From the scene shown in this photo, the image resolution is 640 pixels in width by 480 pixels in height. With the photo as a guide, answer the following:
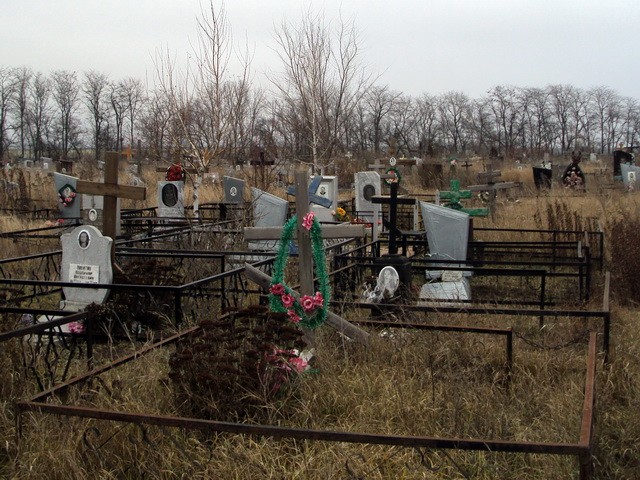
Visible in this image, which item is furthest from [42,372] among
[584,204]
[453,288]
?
[584,204]

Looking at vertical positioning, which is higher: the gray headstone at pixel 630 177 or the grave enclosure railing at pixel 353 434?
the gray headstone at pixel 630 177

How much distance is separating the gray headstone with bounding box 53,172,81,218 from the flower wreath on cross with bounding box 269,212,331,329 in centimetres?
1255

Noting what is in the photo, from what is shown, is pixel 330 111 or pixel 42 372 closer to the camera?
pixel 42 372

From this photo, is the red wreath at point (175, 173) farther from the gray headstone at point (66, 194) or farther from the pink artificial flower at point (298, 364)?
the pink artificial flower at point (298, 364)

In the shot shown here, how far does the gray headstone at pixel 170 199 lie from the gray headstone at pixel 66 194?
73.3 inches

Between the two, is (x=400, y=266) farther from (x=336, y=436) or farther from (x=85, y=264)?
(x=336, y=436)

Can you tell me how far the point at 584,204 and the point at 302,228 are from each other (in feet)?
46.8

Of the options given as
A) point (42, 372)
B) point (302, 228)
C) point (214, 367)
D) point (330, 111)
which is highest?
point (330, 111)

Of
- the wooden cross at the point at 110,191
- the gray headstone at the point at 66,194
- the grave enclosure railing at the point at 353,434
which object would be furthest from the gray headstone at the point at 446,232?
the gray headstone at the point at 66,194

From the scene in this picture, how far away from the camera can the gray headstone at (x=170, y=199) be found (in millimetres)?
16875

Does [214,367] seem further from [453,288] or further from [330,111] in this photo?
[330,111]

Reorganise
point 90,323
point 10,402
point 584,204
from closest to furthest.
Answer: point 10,402, point 90,323, point 584,204

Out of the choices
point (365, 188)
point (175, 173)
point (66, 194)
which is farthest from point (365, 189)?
point (66, 194)

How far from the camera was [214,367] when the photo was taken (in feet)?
13.7
